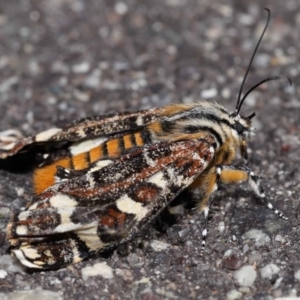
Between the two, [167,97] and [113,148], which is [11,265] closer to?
[113,148]

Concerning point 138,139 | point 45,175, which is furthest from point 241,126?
point 45,175

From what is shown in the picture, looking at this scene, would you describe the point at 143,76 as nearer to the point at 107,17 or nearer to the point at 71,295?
the point at 107,17

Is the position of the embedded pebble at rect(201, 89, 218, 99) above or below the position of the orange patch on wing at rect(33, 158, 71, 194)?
below

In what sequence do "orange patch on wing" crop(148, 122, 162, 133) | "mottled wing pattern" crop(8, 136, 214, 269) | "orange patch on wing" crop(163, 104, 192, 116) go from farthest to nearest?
"orange patch on wing" crop(163, 104, 192, 116)
"orange patch on wing" crop(148, 122, 162, 133)
"mottled wing pattern" crop(8, 136, 214, 269)

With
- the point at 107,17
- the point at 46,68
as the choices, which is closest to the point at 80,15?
the point at 107,17

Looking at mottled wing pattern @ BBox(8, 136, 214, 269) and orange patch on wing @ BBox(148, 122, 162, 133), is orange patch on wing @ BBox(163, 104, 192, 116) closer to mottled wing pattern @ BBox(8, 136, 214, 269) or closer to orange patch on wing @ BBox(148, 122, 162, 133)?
orange patch on wing @ BBox(148, 122, 162, 133)

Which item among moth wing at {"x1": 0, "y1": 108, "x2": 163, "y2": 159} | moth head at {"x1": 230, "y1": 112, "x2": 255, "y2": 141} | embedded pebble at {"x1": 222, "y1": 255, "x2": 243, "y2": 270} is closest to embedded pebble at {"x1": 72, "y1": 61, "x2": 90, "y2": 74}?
moth wing at {"x1": 0, "y1": 108, "x2": 163, "y2": 159}

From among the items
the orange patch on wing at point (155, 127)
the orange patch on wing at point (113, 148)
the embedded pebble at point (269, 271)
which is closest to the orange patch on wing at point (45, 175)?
the orange patch on wing at point (113, 148)
